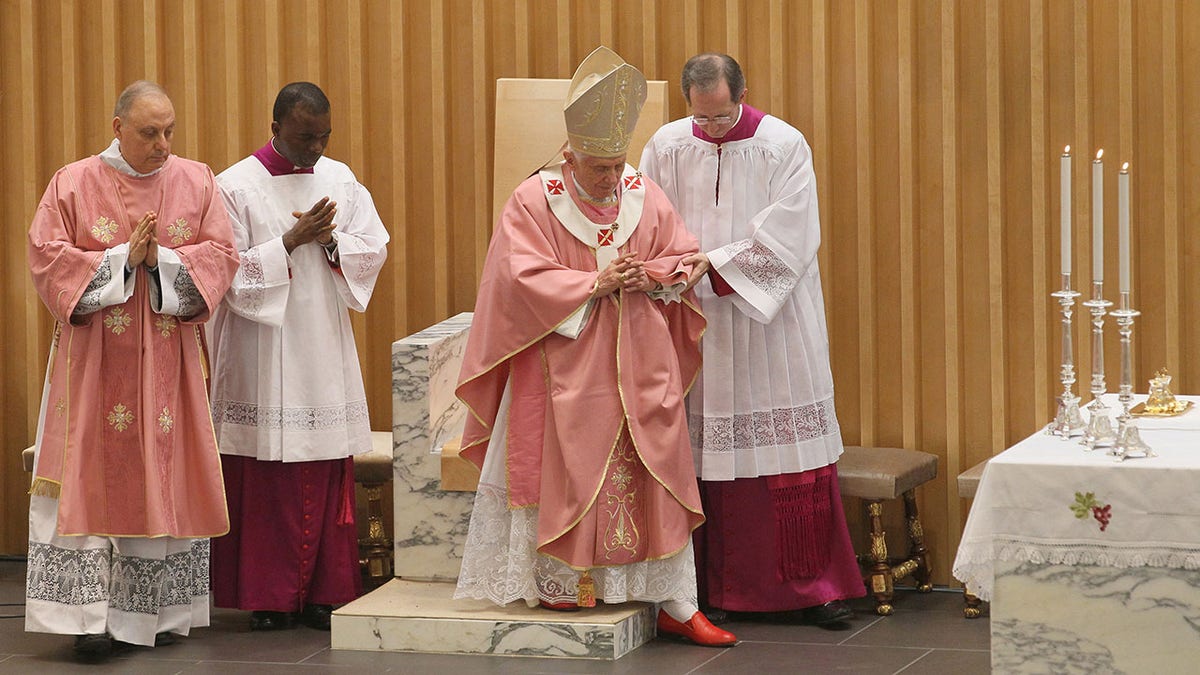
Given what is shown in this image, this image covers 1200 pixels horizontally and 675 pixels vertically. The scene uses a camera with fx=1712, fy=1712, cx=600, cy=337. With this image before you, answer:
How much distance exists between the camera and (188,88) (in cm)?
754

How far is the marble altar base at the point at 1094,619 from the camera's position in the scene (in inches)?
163

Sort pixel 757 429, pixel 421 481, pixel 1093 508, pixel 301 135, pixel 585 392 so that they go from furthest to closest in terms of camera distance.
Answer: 1. pixel 421 481
2. pixel 301 135
3. pixel 757 429
4. pixel 585 392
5. pixel 1093 508

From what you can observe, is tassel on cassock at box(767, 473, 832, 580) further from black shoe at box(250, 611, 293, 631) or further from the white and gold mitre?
black shoe at box(250, 611, 293, 631)

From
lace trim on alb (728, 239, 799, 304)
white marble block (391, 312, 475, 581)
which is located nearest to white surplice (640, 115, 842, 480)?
lace trim on alb (728, 239, 799, 304)

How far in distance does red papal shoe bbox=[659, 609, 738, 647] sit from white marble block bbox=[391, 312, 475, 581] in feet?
2.98

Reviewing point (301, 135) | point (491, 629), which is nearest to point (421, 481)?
point (491, 629)

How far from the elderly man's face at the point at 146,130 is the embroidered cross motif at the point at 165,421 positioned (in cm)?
84

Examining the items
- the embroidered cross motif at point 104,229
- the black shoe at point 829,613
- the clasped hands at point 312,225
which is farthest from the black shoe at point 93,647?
the black shoe at point 829,613

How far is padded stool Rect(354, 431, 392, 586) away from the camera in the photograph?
22.5 feet

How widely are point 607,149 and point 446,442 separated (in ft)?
4.77

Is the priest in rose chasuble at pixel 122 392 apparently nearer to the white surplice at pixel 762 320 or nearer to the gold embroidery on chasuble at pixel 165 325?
the gold embroidery on chasuble at pixel 165 325

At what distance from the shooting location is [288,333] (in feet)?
20.5

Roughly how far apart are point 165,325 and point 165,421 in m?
0.33

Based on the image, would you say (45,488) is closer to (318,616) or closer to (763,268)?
(318,616)
